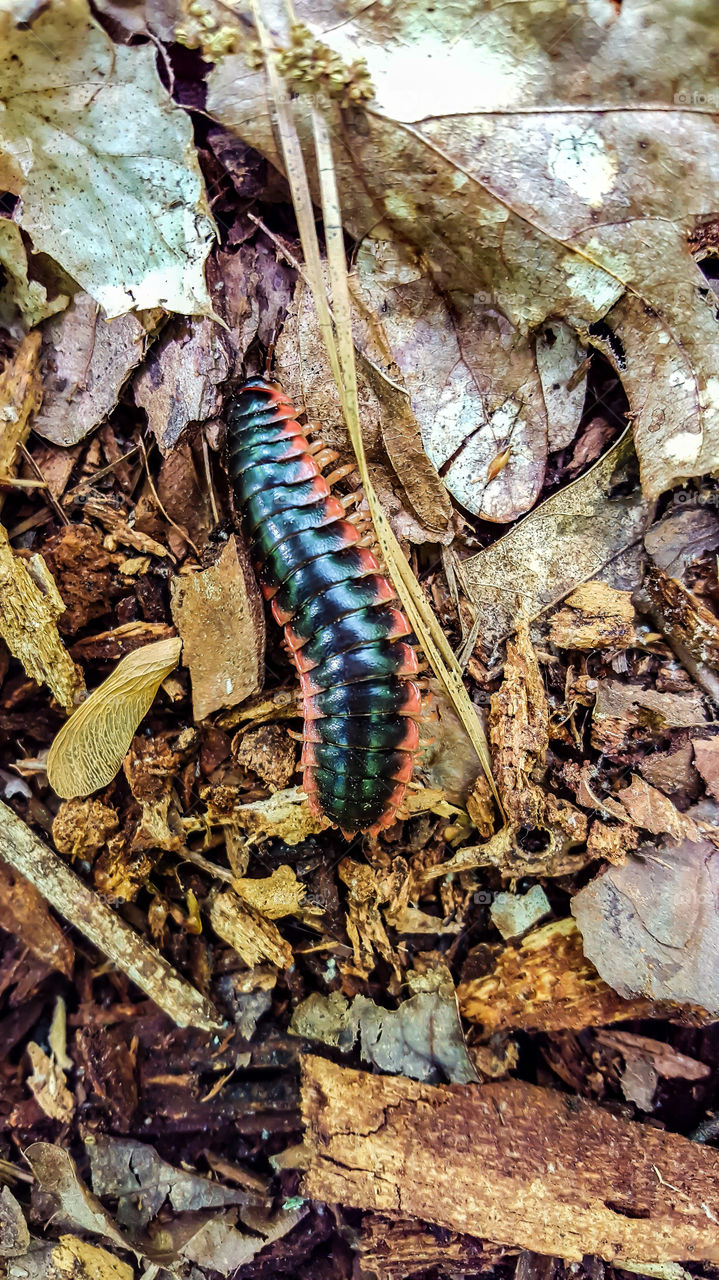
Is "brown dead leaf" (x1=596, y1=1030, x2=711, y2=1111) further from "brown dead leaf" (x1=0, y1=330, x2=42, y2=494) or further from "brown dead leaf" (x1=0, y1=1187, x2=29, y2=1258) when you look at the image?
"brown dead leaf" (x1=0, y1=330, x2=42, y2=494)

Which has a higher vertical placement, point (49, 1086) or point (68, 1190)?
point (49, 1086)

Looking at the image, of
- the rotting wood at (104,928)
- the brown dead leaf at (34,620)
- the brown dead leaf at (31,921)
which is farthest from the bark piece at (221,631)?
the brown dead leaf at (31,921)

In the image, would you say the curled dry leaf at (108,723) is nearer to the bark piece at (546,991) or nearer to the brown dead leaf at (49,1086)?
the brown dead leaf at (49,1086)

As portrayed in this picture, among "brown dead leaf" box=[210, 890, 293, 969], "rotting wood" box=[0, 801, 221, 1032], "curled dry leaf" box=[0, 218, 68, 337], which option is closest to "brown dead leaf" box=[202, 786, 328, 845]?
"brown dead leaf" box=[210, 890, 293, 969]

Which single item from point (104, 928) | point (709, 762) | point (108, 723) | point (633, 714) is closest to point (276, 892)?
point (104, 928)

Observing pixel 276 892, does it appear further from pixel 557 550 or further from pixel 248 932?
pixel 557 550

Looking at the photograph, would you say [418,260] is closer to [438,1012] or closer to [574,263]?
[574,263]
